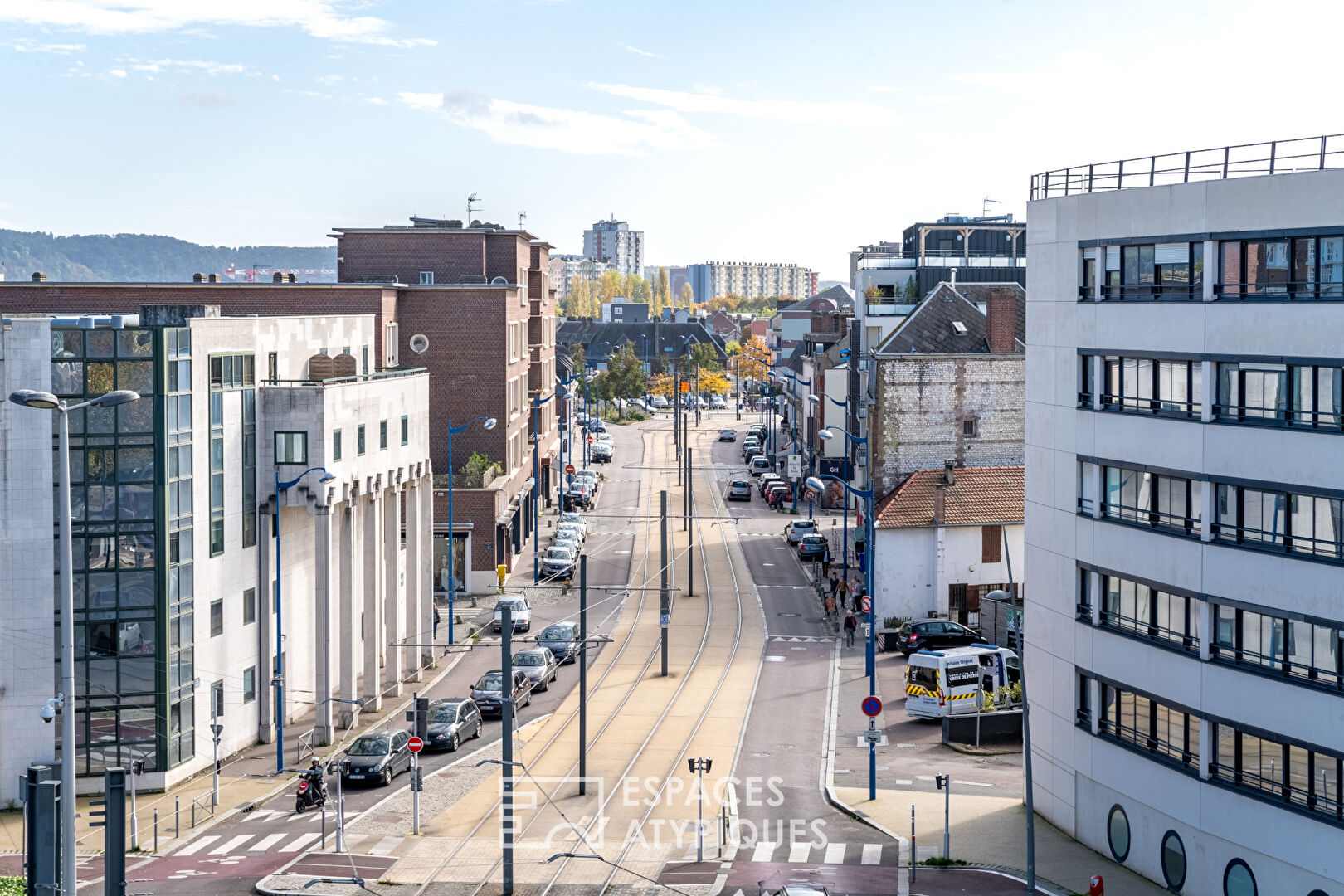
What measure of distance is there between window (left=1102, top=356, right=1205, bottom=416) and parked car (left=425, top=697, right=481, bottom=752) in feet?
71.9

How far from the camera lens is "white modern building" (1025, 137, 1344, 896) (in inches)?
1104

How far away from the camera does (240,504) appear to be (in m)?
44.2

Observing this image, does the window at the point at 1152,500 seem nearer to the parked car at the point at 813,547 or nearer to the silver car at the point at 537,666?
the silver car at the point at 537,666

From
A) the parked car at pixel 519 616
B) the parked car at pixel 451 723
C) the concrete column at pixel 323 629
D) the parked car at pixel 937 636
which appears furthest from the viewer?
the parked car at pixel 519 616

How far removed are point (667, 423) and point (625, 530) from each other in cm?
7612

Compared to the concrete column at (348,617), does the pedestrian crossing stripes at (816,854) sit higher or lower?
lower

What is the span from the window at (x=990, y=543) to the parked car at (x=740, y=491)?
4233 cm

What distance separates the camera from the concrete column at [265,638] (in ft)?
149

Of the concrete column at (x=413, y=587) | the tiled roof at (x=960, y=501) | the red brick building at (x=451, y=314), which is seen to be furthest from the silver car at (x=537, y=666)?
the tiled roof at (x=960, y=501)

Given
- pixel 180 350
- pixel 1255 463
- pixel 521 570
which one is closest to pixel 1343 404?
pixel 1255 463

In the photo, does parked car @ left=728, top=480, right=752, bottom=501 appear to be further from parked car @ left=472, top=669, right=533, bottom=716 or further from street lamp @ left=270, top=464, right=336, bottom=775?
street lamp @ left=270, top=464, right=336, bottom=775

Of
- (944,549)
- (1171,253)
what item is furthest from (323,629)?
(944,549)

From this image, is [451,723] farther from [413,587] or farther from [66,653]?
[66,653]

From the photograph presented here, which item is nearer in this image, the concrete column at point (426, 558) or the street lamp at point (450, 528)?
the concrete column at point (426, 558)
